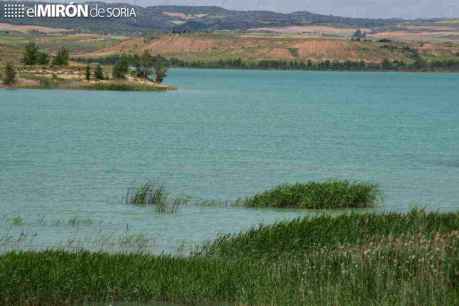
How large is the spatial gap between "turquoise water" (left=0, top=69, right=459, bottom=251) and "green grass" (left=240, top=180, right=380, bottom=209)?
Result: 0.80 m

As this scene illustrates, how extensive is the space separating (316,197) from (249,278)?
1296 centimetres

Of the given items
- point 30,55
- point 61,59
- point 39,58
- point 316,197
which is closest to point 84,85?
point 61,59

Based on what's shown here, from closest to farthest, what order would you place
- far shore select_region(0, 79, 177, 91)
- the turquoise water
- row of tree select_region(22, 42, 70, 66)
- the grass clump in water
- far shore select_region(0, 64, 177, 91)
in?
the turquoise water → the grass clump in water → far shore select_region(0, 64, 177, 91) → far shore select_region(0, 79, 177, 91) → row of tree select_region(22, 42, 70, 66)

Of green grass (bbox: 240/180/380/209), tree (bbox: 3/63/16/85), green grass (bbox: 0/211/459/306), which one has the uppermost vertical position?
green grass (bbox: 0/211/459/306)

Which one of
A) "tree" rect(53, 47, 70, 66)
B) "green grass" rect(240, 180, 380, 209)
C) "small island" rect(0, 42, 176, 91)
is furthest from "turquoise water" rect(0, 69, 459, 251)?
"tree" rect(53, 47, 70, 66)

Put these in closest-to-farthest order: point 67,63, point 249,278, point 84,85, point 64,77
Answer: point 249,278 < point 64,77 < point 84,85 < point 67,63

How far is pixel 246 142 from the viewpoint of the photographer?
191ft

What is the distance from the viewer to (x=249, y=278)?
18.2 m

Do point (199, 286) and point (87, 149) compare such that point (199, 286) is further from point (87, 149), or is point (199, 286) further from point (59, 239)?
point (87, 149)

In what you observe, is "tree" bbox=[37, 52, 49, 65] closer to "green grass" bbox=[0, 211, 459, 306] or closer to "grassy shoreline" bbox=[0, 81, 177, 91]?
"grassy shoreline" bbox=[0, 81, 177, 91]

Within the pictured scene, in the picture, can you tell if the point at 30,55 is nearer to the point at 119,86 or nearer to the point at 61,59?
the point at 61,59

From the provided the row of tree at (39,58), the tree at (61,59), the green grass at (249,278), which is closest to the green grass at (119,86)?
the tree at (61,59)

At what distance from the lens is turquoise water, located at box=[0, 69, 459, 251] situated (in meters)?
28.9

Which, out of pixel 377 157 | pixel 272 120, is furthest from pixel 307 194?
pixel 272 120
